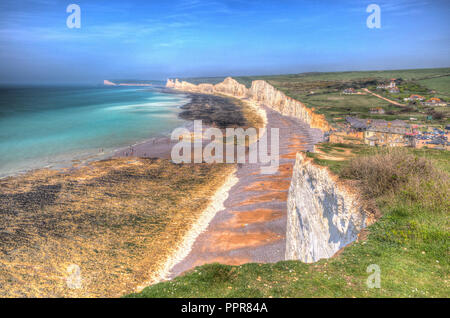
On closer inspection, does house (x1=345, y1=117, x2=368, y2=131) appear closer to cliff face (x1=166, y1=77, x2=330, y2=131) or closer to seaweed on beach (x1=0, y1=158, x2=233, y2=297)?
cliff face (x1=166, y1=77, x2=330, y2=131)

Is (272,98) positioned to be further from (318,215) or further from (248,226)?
(318,215)

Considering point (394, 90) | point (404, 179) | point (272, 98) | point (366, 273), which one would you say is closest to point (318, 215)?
point (404, 179)

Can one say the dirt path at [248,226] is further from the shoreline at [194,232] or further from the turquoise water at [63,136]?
the turquoise water at [63,136]

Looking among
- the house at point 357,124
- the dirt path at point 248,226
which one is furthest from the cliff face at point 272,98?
the dirt path at point 248,226

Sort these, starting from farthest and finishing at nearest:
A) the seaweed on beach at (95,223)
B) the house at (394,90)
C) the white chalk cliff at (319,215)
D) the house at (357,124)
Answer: the house at (394,90) → the house at (357,124) → the seaweed on beach at (95,223) → the white chalk cliff at (319,215)

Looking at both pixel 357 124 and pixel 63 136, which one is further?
pixel 63 136
